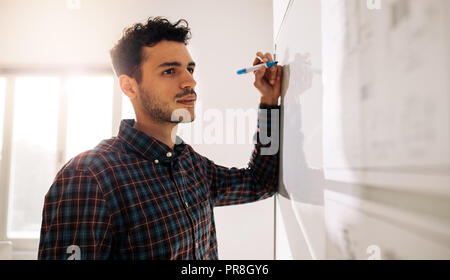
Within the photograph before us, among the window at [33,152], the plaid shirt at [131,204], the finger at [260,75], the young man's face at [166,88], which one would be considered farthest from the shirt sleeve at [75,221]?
the window at [33,152]

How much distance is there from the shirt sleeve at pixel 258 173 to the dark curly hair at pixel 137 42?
0.39 meters

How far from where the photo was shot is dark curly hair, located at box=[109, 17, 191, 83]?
77cm

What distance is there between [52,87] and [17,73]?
0.23 metres

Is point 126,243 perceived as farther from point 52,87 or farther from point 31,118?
point 31,118

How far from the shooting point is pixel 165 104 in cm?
72

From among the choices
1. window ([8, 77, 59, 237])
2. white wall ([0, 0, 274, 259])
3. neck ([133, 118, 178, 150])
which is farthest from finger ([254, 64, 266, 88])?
window ([8, 77, 59, 237])

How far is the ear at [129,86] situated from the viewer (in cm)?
77

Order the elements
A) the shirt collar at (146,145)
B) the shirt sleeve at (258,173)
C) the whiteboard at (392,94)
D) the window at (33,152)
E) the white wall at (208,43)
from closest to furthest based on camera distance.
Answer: the whiteboard at (392,94)
the shirt collar at (146,145)
the shirt sleeve at (258,173)
the white wall at (208,43)
the window at (33,152)

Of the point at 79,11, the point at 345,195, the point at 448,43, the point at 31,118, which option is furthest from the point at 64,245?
the point at 31,118

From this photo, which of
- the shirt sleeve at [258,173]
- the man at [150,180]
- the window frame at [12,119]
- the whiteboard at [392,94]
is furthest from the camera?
the window frame at [12,119]

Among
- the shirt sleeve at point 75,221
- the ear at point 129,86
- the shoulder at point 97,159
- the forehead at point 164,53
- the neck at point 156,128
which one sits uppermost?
the forehead at point 164,53

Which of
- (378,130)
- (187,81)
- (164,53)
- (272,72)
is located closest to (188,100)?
(187,81)

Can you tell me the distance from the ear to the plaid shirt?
0.10 meters

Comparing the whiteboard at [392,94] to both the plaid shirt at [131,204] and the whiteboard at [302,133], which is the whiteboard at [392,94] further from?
the plaid shirt at [131,204]
